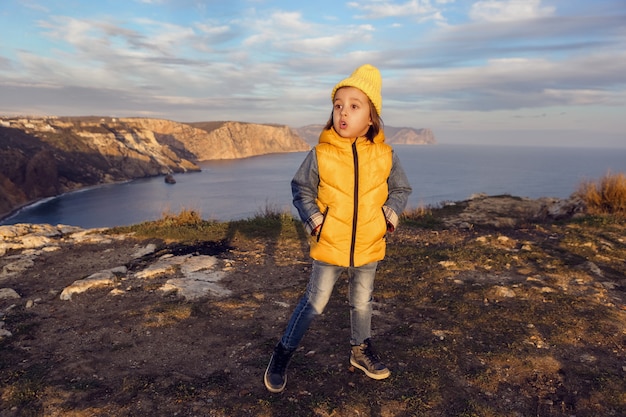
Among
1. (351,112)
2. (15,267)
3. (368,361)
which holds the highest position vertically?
(351,112)

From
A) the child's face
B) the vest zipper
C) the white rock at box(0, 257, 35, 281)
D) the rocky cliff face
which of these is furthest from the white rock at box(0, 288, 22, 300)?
the rocky cliff face

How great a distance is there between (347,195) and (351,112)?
56 cm

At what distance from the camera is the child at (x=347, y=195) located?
260cm

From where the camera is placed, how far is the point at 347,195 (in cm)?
261

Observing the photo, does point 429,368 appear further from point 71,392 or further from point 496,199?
point 496,199

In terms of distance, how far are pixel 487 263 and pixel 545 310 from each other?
164 cm

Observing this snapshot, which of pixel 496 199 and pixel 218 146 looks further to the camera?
pixel 218 146

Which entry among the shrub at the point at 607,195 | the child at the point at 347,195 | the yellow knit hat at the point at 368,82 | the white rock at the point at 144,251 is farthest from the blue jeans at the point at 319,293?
the shrub at the point at 607,195

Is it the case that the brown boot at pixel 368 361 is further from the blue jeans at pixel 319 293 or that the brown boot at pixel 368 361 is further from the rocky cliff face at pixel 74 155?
the rocky cliff face at pixel 74 155

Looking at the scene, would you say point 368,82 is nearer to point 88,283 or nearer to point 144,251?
point 88,283

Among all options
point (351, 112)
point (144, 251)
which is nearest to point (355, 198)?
point (351, 112)

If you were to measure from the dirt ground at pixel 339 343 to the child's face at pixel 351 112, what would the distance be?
185 centimetres

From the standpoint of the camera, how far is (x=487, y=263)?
18.7 ft

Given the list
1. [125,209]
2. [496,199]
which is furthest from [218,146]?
[496,199]
